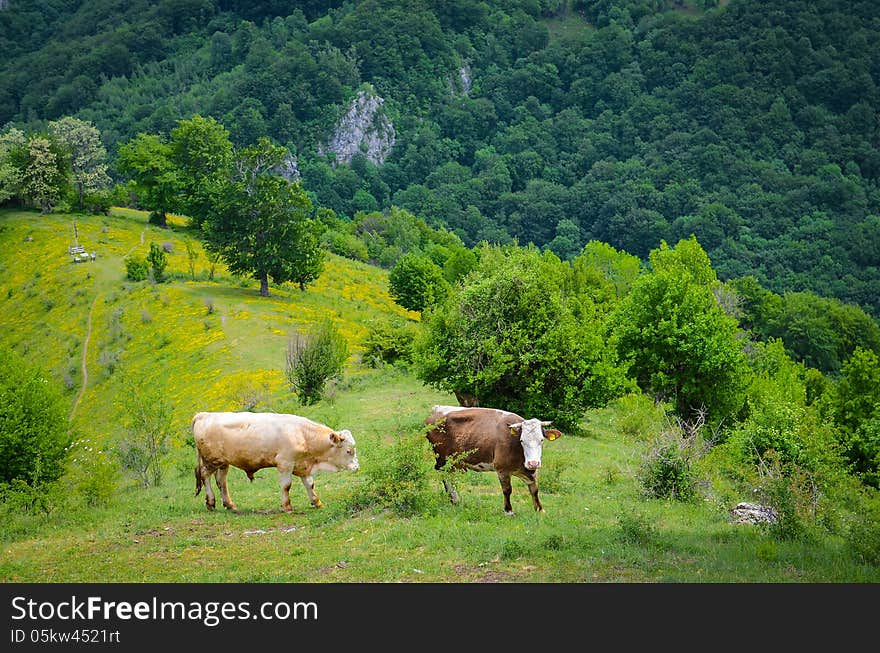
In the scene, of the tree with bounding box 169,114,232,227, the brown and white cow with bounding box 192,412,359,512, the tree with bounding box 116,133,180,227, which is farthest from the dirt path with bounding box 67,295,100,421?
the brown and white cow with bounding box 192,412,359,512

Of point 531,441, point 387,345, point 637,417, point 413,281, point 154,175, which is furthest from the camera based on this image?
point 154,175

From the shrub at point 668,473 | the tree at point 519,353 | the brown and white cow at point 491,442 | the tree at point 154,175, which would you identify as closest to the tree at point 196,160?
the tree at point 154,175

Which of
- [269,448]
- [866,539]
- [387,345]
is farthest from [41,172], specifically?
[866,539]

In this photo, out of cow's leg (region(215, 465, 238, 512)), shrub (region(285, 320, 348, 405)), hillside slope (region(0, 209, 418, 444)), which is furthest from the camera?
hillside slope (region(0, 209, 418, 444))

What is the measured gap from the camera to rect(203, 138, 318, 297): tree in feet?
210

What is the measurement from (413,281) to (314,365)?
3195 cm

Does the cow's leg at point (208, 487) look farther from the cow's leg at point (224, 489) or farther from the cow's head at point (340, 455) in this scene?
the cow's head at point (340, 455)

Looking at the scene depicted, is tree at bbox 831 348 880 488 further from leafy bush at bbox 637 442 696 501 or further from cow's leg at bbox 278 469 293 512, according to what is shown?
cow's leg at bbox 278 469 293 512

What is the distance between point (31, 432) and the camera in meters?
22.4

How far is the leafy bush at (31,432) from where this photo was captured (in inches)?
868

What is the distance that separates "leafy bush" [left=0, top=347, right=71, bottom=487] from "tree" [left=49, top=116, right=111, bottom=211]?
2574 inches

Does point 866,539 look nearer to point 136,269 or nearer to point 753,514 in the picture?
point 753,514

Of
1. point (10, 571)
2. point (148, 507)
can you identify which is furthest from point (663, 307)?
point (10, 571)
